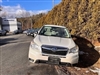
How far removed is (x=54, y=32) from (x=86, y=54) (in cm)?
217

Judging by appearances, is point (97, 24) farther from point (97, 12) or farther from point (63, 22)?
point (63, 22)

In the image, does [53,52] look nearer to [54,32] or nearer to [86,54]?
[54,32]

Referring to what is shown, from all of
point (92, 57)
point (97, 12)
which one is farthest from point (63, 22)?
point (92, 57)

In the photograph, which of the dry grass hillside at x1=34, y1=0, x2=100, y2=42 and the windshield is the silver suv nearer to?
the windshield

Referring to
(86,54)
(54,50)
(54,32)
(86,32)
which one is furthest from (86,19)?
(54,50)

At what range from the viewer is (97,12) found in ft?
33.5

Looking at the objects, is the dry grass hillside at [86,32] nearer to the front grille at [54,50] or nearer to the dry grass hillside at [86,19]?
the dry grass hillside at [86,19]

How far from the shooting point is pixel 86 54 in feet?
30.2

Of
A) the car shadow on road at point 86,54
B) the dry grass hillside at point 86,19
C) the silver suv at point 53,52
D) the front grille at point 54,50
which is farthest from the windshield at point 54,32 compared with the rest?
the dry grass hillside at point 86,19

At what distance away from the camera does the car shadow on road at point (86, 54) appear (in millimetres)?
7941

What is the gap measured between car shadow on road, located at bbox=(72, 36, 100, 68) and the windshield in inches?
56.3

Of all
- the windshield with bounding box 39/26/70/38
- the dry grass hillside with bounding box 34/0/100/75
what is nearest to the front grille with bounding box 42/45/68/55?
the dry grass hillside with bounding box 34/0/100/75

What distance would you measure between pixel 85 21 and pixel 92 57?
362 centimetres

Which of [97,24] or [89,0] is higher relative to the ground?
[89,0]
